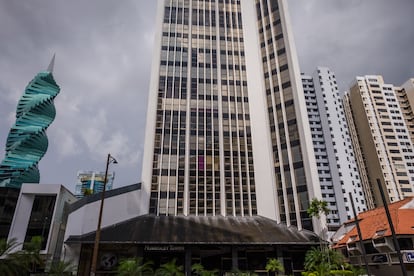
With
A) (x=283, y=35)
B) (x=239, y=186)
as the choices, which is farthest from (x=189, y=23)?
(x=239, y=186)

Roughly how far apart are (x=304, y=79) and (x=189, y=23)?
201 ft

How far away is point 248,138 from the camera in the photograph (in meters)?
43.8

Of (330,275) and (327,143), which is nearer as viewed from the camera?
(330,275)

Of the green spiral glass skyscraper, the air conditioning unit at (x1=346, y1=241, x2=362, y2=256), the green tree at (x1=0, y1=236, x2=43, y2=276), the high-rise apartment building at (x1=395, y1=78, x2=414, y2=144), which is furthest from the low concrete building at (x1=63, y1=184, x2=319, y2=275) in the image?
the high-rise apartment building at (x1=395, y1=78, x2=414, y2=144)

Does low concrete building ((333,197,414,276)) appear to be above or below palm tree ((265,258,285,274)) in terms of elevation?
above

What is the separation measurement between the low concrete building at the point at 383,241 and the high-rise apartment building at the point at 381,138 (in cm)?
4602

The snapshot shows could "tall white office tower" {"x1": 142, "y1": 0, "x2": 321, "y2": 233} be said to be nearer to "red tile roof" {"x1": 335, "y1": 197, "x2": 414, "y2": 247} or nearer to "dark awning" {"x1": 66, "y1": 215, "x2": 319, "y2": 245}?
"dark awning" {"x1": 66, "y1": 215, "x2": 319, "y2": 245}

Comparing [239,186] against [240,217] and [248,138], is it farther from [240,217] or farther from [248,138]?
[248,138]

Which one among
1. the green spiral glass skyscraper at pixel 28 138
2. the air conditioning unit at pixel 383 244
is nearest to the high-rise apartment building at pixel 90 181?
the green spiral glass skyscraper at pixel 28 138

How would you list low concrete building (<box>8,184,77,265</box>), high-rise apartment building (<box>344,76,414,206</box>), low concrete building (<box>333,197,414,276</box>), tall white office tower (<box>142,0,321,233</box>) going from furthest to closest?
high-rise apartment building (<box>344,76,414,206</box>) < tall white office tower (<box>142,0,321,233</box>) < low concrete building (<box>8,184,77,265</box>) < low concrete building (<box>333,197,414,276</box>)

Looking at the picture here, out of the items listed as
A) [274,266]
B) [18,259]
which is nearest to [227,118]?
[274,266]

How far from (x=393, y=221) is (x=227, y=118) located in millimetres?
28110

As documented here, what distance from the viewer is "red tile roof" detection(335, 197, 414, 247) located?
30.1 m

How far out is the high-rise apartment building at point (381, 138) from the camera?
75938 mm
